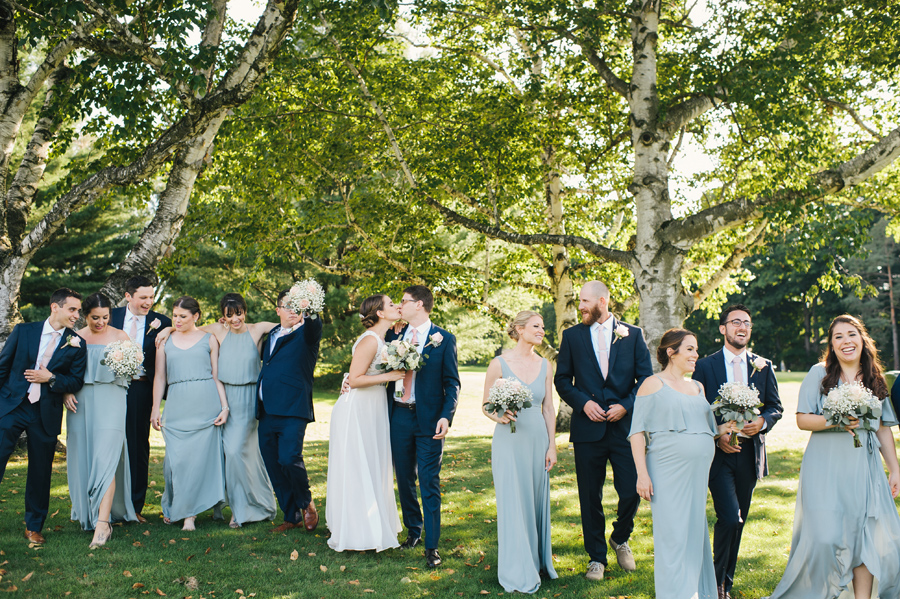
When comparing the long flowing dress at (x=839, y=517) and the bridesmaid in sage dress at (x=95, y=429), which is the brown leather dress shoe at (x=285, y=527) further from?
the long flowing dress at (x=839, y=517)

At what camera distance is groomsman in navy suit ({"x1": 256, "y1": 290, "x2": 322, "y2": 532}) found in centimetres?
700

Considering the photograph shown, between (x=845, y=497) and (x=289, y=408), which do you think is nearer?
(x=845, y=497)

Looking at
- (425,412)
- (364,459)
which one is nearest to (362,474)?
(364,459)

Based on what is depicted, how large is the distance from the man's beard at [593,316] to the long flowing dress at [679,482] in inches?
47.0

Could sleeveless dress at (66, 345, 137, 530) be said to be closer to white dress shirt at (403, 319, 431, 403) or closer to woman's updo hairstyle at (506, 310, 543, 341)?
white dress shirt at (403, 319, 431, 403)

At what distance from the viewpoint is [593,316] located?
6.16m

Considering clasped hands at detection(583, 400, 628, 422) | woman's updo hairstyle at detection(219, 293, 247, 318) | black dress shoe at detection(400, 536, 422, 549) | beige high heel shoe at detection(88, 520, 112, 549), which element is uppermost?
woman's updo hairstyle at detection(219, 293, 247, 318)

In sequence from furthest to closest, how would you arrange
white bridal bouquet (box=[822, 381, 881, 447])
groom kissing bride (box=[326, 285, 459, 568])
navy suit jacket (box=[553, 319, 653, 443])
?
groom kissing bride (box=[326, 285, 459, 568]), navy suit jacket (box=[553, 319, 653, 443]), white bridal bouquet (box=[822, 381, 881, 447])

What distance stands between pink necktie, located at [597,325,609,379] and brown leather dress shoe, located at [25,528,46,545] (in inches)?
211

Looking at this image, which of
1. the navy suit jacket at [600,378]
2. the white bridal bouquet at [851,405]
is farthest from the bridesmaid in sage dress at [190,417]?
the white bridal bouquet at [851,405]

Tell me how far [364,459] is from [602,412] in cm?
221

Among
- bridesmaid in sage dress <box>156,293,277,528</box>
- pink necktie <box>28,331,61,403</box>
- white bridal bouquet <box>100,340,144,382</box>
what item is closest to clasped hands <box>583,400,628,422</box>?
bridesmaid in sage dress <box>156,293,277,528</box>

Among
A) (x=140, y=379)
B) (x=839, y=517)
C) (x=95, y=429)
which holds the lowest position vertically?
(x=839, y=517)

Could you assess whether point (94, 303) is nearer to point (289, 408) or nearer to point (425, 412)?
point (289, 408)
